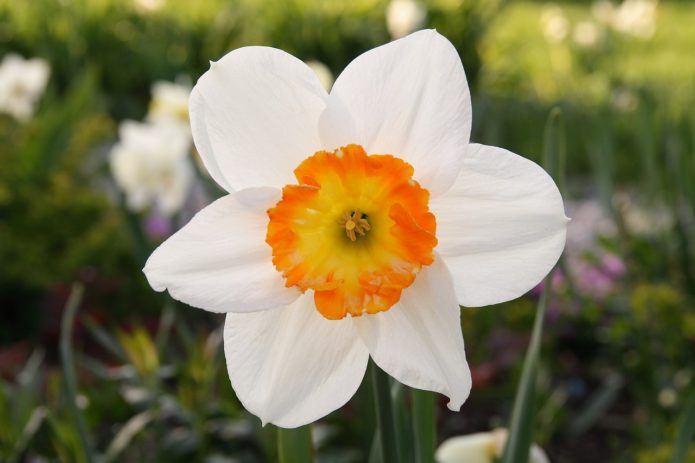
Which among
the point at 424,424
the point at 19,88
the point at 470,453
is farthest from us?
the point at 19,88

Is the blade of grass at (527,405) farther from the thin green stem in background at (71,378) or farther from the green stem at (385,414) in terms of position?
the thin green stem in background at (71,378)

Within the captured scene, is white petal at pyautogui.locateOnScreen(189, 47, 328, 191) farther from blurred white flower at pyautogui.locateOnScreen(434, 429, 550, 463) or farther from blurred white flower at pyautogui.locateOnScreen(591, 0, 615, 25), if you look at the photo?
blurred white flower at pyautogui.locateOnScreen(591, 0, 615, 25)

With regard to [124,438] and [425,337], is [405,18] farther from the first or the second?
[425,337]

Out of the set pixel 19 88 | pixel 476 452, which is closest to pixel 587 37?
pixel 19 88

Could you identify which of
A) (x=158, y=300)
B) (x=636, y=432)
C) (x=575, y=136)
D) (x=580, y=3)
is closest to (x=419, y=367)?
(x=636, y=432)

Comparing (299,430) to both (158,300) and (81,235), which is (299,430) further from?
(81,235)

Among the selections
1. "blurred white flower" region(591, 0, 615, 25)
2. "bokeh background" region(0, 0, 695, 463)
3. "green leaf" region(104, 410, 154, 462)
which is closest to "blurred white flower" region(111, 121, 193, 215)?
"bokeh background" region(0, 0, 695, 463)
